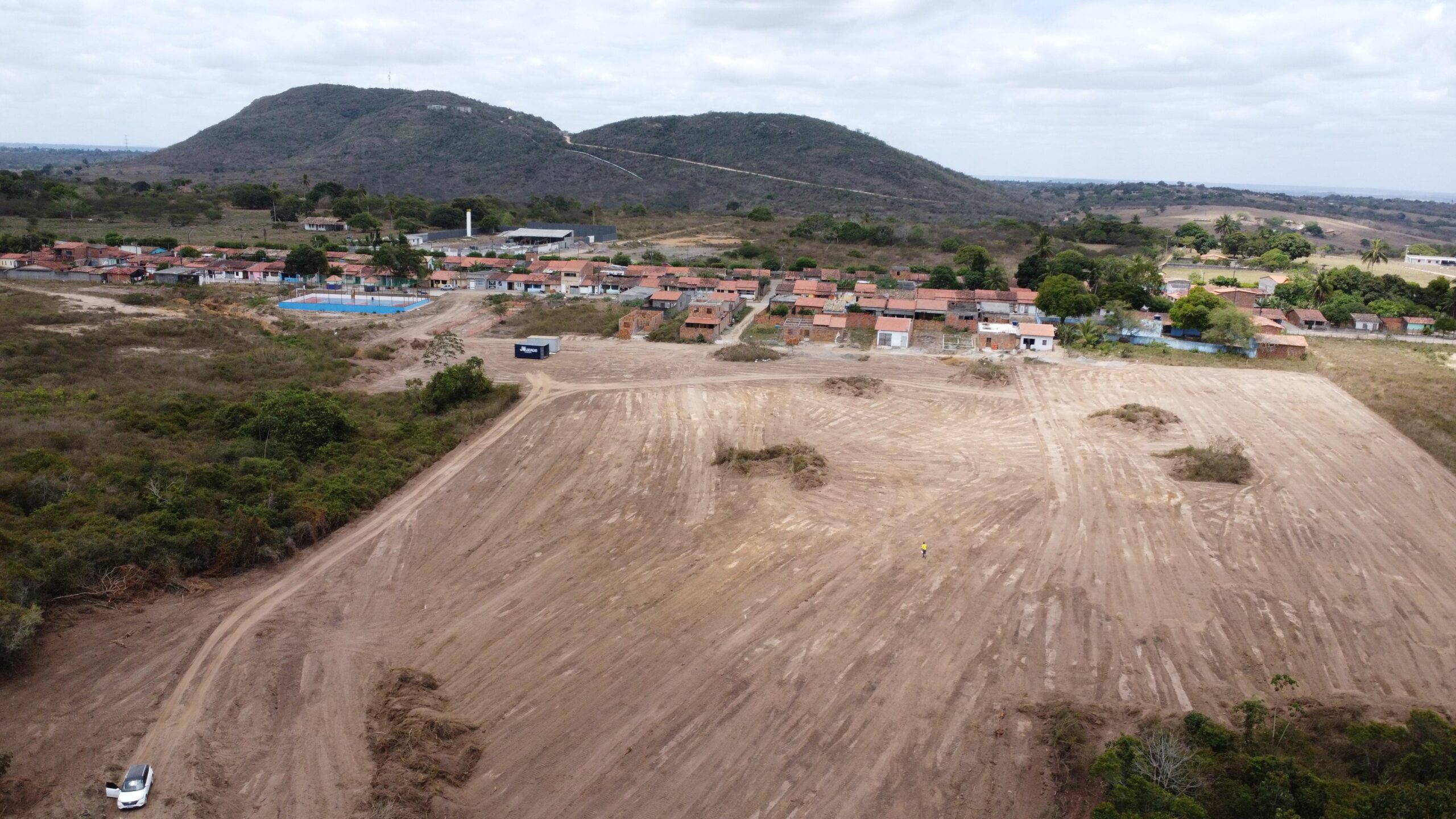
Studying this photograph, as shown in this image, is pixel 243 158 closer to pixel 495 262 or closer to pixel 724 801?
pixel 495 262

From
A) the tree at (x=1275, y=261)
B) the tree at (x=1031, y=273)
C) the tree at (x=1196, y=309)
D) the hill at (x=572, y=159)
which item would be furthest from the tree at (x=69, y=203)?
the tree at (x=1275, y=261)

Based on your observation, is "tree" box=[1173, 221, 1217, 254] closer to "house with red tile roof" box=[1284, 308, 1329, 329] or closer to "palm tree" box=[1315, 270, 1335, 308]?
"palm tree" box=[1315, 270, 1335, 308]

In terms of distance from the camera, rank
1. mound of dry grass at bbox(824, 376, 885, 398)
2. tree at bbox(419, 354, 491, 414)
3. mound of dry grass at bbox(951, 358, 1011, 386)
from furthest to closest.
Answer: mound of dry grass at bbox(951, 358, 1011, 386), mound of dry grass at bbox(824, 376, 885, 398), tree at bbox(419, 354, 491, 414)

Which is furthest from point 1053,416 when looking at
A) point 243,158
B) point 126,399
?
point 243,158

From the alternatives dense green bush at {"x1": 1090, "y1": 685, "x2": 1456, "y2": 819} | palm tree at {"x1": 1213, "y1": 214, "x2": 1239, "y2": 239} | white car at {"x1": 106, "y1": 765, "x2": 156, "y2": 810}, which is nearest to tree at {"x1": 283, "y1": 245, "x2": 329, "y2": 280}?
white car at {"x1": 106, "y1": 765, "x2": 156, "y2": 810}

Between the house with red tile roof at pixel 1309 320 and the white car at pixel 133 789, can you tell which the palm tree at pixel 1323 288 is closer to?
the house with red tile roof at pixel 1309 320

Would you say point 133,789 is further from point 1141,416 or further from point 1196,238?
point 1196,238
